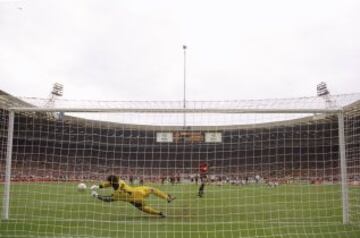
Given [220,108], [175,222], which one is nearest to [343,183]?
[220,108]

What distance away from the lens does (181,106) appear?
9.77m

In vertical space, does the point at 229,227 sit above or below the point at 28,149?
below

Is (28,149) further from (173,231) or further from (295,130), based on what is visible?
(173,231)

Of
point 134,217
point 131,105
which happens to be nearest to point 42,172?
point 134,217

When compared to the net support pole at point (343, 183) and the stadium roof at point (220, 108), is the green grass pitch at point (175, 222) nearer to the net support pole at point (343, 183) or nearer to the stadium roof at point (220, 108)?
the net support pole at point (343, 183)

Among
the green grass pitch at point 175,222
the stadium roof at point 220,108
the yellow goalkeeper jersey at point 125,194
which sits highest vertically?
the stadium roof at point 220,108

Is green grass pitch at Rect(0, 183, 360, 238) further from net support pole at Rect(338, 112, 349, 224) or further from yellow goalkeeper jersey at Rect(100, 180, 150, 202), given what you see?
yellow goalkeeper jersey at Rect(100, 180, 150, 202)

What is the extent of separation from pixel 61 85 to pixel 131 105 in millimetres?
36253

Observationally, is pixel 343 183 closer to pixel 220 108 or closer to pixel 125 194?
pixel 220 108

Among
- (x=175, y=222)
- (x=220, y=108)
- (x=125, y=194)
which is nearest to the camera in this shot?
(x=220, y=108)

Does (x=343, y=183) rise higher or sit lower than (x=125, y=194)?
higher

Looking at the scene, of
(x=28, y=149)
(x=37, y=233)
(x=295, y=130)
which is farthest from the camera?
(x=28, y=149)

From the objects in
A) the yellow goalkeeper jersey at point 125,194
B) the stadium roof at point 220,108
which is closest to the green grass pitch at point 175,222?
the yellow goalkeeper jersey at point 125,194

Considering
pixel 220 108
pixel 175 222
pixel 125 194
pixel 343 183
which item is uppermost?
pixel 220 108
